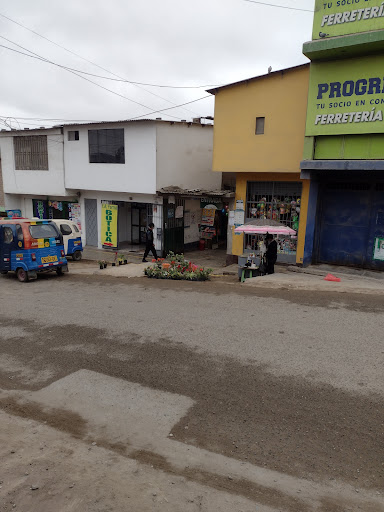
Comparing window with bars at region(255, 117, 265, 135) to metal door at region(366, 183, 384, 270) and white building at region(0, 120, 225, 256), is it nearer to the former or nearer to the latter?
metal door at region(366, 183, 384, 270)

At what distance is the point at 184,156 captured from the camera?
60.9ft

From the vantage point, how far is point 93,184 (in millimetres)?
19531

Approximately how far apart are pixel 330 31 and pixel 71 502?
1305cm

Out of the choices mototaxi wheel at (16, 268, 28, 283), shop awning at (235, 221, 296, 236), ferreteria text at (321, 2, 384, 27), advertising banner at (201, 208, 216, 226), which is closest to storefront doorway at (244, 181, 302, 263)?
shop awning at (235, 221, 296, 236)

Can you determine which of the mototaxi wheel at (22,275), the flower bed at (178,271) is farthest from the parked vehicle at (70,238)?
the flower bed at (178,271)

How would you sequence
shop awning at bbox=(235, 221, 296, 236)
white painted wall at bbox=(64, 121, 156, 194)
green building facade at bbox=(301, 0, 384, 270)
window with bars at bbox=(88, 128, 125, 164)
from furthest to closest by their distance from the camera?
window with bars at bbox=(88, 128, 125, 164), white painted wall at bbox=(64, 121, 156, 194), shop awning at bbox=(235, 221, 296, 236), green building facade at bbox=(301, 0, 384, 270)

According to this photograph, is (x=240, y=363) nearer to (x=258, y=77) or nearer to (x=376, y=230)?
(x=376, y=230)

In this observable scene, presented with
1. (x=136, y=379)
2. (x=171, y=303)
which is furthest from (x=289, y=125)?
(x=136, y=379)

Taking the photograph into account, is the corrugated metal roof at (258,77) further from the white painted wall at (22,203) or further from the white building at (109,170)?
the white painted wall at (22,203)

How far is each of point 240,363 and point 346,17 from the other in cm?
1057

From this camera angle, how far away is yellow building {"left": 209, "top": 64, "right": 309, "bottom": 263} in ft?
43.6

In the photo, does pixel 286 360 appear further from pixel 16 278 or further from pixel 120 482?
pixel 16 278

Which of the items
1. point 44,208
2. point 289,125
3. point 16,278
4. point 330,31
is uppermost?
point 330,31

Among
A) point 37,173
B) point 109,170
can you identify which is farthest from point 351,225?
point 37,173
